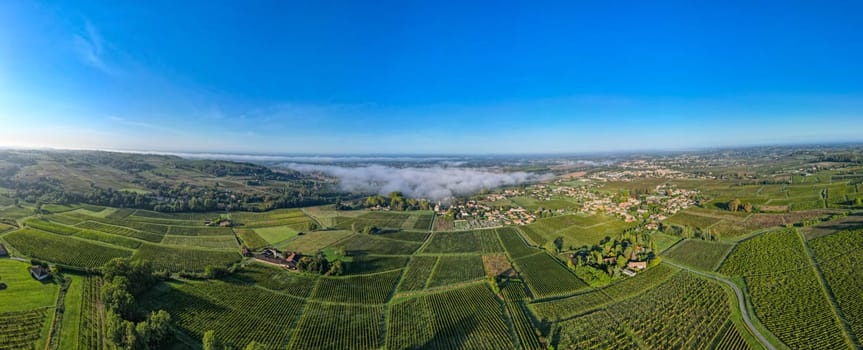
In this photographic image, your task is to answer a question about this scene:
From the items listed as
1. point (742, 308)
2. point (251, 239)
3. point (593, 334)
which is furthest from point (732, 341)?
point (251, 239)

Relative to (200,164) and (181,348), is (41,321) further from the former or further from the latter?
(200,164)

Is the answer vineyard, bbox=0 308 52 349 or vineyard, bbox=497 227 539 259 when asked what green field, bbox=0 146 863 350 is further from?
vineyard, bbox=497 227 539 259

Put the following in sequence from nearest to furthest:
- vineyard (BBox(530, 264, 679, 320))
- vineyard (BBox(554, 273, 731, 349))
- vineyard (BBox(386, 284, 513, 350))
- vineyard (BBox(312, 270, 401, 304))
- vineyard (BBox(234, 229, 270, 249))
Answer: vineyard (BBox(554, 273, 731, 349))
vineyard (BBox(386, 284, 513, 350))
vineyard (BBox(530, 264, 679, 320))
vineyard (BBox(312, 270, 401, 304))
vineyard (BBox(234, 229, 270, 249))

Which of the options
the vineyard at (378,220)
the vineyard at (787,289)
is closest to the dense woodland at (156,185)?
the vineyard at (378,220)

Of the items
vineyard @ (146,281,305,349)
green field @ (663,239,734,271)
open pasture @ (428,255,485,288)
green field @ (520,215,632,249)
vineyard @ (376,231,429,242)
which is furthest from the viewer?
vineyard @ (376,231,429,242)

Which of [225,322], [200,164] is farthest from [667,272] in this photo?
[200,164]

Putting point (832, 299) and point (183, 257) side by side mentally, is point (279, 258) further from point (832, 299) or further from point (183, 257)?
point (832, 299)

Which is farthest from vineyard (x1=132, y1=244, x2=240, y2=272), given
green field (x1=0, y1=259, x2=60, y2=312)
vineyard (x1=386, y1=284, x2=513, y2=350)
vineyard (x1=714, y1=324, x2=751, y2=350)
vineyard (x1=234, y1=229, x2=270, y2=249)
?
vineyard (x1=714, y1=324, x2=751, y2=350)

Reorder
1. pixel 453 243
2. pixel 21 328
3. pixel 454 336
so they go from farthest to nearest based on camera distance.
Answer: pixel 453 243 < pixel 454 336 < pixel 21 328
